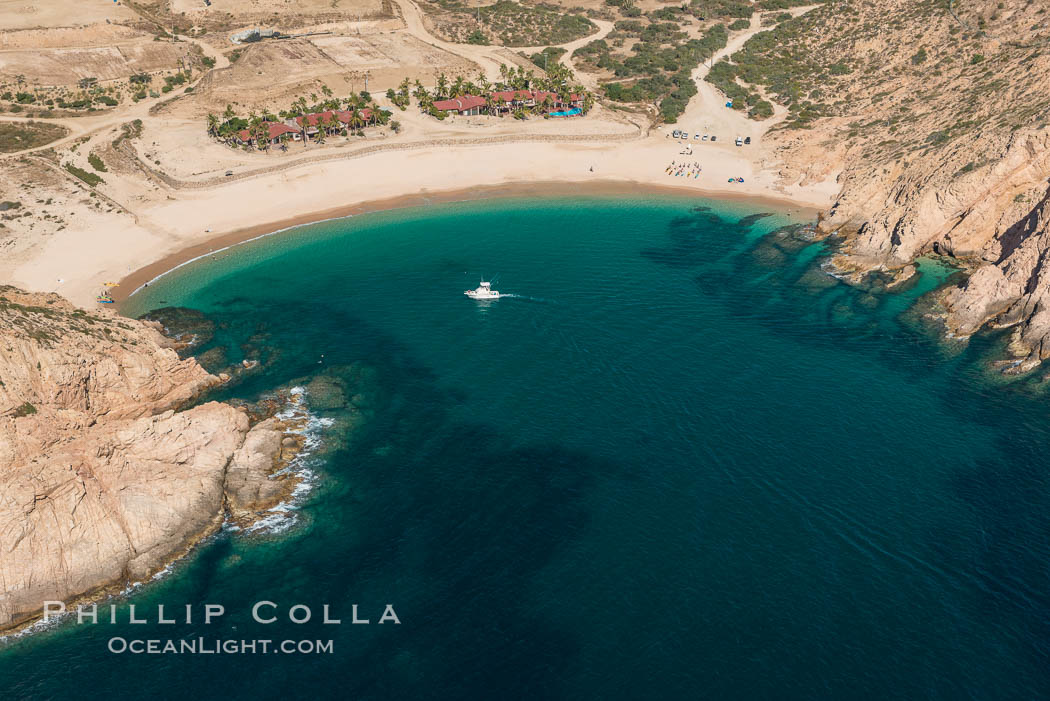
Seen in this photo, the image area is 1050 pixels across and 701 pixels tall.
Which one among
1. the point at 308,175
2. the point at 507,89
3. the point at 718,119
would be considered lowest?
the point at 308,175

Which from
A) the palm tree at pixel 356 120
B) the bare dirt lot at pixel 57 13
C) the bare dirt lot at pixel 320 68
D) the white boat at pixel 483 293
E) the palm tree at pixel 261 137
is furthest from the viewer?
the bare dirt lot at pixel 57 13

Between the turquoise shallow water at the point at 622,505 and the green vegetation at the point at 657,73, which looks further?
the green vegetation at the point at 657,73

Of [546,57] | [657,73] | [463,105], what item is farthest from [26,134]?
[657,73]

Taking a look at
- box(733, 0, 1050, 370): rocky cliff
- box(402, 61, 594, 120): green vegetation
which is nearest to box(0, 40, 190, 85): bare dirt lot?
box(402, 61, 594, 120): green vegetation

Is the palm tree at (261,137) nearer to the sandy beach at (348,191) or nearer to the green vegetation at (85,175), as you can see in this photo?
the sandy beach at (348,191)

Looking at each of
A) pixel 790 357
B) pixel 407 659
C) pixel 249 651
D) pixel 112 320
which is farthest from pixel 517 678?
pixel 112 320

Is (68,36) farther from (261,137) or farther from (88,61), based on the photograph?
(261,137)

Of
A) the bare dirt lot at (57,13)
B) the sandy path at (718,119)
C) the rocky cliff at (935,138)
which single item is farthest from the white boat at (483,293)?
the bare dirt lot at (57,13)
